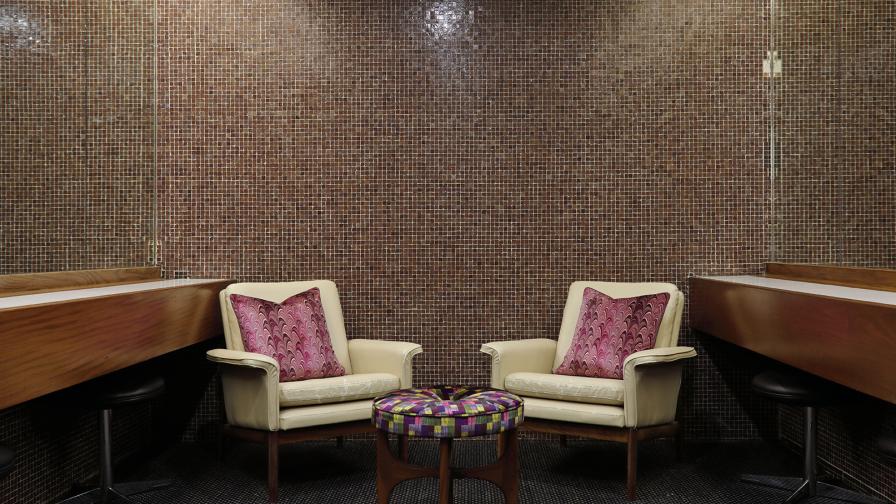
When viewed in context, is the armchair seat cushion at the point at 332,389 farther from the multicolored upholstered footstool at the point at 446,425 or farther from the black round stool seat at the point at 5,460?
the black round stool seat at the point at 5,460

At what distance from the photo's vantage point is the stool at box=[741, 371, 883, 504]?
289 cm

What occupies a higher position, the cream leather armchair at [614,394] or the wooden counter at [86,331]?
the wooden counter at [86,331]

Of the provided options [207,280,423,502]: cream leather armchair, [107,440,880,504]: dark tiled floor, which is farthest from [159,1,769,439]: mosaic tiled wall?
[207,280,423,502]: cream leather armchair

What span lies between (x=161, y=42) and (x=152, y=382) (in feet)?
7.19

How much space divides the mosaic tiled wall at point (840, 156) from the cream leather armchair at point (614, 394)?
83 centimetres

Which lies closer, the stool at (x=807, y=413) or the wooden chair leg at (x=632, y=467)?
the stool at (x=807, y=413)

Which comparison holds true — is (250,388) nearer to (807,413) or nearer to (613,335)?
(613,335)

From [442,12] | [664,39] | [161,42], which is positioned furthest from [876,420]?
[161,42]

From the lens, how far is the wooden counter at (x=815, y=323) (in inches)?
86.9

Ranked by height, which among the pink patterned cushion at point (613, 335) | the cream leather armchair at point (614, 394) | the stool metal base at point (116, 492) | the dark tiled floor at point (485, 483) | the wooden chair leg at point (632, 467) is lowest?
the dark tiled floor at point (485, 483)

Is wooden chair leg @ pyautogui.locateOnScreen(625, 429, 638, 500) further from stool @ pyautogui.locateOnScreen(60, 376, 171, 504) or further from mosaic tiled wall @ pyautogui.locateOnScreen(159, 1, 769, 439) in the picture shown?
stool @ pyautogui.locateOnScreen(60, 376, 171, 504)

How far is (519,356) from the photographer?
3.66 metres

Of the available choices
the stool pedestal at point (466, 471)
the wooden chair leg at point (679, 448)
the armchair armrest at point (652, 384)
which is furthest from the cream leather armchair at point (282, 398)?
the wooden chair leg at point (679, 448)

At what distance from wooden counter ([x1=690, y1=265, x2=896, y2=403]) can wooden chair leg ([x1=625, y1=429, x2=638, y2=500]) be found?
71 centimetres
